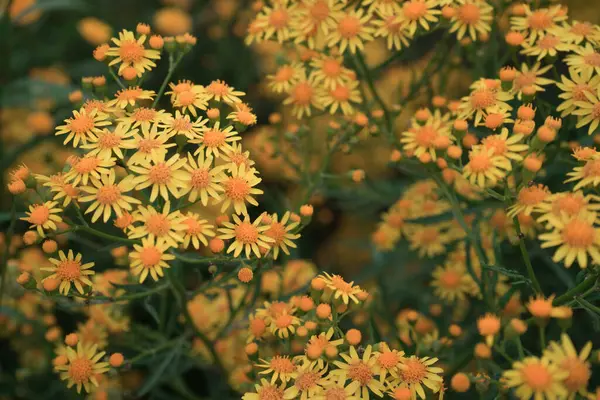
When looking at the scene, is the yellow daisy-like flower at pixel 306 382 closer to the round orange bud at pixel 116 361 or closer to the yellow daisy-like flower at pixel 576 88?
the round orange bud at pixel 116 361

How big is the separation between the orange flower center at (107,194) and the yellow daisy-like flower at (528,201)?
1037 mm

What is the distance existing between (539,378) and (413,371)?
1.23 ft

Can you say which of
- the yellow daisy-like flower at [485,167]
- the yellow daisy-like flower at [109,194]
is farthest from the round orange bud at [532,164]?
the yellow daisy-like flower at [109,194]

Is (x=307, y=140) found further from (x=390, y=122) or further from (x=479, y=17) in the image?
(x=479, y=17)

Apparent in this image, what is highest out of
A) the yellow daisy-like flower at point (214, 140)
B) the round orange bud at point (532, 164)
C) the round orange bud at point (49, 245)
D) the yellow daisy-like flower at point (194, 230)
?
the round orange bud at point (532, 164)

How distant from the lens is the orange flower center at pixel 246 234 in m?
1.79

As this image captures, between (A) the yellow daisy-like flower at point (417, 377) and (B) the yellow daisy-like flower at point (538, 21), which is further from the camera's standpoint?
(B) the yellow daisy-like flower at point (538, 21)

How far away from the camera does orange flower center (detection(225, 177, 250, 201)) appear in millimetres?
1804

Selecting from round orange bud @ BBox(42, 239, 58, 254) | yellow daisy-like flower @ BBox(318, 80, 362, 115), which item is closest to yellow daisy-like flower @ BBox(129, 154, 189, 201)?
round orange bud @ BBox(42, 239, 58, 254)

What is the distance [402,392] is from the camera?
163 centimetres

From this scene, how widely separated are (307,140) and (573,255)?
4.46 ft

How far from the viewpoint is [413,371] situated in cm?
172

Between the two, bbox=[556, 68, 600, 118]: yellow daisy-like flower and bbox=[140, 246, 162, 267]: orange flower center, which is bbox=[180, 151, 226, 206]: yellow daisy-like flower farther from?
bbox=[556, 68, 600, 118]: yellow daisy-like flower

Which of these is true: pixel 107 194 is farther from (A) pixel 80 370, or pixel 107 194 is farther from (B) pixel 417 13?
(B) pixel 417 13
